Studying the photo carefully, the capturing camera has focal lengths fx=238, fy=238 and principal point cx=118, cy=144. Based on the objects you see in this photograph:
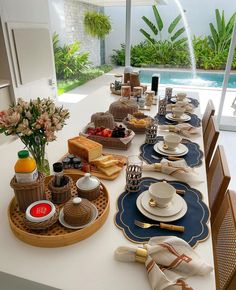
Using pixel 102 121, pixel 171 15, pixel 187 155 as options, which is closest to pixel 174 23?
pixel 171 15

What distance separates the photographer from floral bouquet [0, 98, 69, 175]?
2.73 feet

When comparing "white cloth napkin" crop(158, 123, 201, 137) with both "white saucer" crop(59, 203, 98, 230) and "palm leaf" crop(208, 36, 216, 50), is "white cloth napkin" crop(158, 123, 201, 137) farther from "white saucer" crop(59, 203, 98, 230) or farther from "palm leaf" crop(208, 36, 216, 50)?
"palm leaf" crop(208, 36, 216, 50)

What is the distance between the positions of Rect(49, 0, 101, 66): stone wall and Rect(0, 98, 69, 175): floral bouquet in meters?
3.63

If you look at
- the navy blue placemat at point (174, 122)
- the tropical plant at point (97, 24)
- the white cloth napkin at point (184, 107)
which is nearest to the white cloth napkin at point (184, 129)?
the navy blue placemat at point (174, 122)

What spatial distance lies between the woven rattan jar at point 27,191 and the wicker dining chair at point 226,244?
2.24 ft

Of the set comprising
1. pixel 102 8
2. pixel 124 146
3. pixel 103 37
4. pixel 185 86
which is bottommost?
pixel 185 86

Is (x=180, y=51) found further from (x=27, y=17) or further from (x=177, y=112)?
(x=177, y=112)

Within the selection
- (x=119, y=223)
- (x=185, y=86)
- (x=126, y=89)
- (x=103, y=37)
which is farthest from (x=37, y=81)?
(x=119, y=223)

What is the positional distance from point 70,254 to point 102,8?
4.72 metres

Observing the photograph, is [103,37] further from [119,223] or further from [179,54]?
[119,223]

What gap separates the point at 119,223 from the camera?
32.3 inches

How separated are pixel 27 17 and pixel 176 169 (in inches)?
103

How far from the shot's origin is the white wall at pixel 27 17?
8.01 ft

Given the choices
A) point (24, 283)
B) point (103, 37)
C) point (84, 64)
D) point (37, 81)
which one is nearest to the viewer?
point (24, 283)
